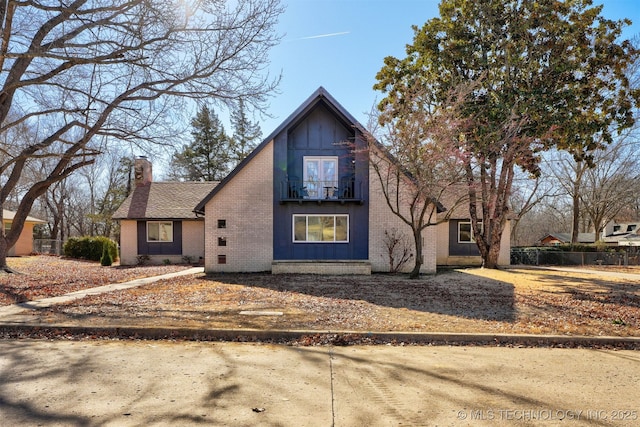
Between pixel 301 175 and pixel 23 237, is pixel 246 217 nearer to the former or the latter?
pixel 301 175

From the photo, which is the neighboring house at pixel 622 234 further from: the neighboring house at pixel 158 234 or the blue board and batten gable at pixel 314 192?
the neighboring house at pixel 158 234

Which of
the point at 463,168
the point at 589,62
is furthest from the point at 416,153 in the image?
the point at 589,62

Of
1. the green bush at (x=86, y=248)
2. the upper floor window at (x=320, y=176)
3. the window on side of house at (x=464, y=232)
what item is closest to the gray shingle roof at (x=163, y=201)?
the green bush at (x=86, y=248)

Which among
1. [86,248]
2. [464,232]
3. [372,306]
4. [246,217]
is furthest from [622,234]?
[86,248]

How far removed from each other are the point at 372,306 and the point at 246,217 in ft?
28.4

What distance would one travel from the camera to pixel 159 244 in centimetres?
2203

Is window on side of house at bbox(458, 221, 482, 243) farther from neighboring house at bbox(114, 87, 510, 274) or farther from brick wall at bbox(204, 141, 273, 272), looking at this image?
brick wall at bbox(204, 141, 273, 272)

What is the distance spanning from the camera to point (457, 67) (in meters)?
17.7

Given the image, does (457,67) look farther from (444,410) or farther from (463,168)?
(444,410)

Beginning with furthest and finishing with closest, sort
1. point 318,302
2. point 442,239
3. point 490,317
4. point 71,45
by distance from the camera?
point 442,239, point 71,45, point 318,302, point 490,317

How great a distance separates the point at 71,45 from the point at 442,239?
61.1ft

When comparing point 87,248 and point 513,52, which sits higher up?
point 513,52

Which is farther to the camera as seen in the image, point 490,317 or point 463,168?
point 463,168

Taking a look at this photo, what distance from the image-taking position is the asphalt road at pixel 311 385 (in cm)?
357
